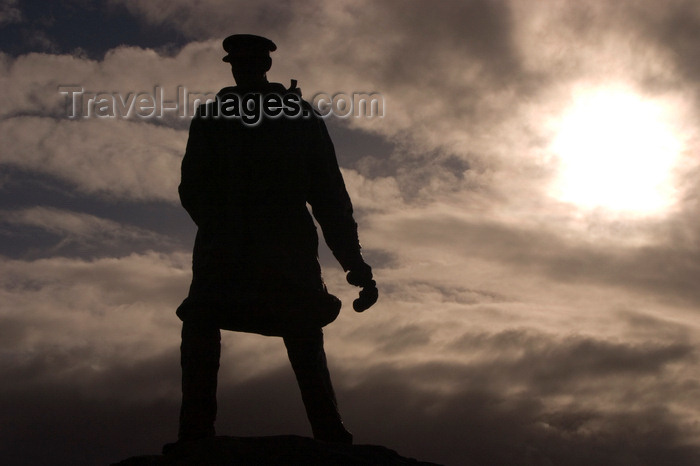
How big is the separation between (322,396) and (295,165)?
2.22m

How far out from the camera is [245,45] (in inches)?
356

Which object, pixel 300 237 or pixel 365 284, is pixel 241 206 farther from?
pixel 365 284

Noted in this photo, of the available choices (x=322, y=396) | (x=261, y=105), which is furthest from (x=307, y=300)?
(x=261, y=105)

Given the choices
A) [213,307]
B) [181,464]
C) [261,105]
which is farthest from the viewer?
[261,105]

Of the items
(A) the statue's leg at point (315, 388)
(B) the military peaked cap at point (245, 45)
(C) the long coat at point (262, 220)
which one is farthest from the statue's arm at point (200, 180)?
(A) the statue's leg at point (315, 388)

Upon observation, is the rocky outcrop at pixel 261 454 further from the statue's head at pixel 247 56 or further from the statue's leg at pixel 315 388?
the statue's head at pixel 247 56

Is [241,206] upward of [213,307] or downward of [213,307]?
upward

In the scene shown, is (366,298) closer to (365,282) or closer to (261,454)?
(365,282)

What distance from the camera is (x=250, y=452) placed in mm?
7188

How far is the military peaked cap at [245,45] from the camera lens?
905cm

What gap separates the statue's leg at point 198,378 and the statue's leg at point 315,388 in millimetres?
745

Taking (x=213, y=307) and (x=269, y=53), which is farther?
(x=269, y=53)

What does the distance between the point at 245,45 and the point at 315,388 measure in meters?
3.46

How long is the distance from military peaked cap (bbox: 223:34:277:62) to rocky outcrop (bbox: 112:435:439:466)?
386 centimetres
